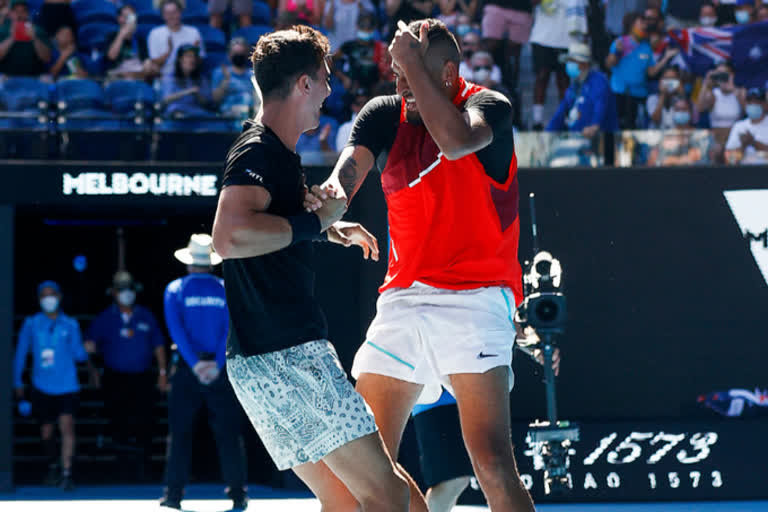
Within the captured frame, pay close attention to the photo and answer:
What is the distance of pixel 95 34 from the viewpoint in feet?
34.4

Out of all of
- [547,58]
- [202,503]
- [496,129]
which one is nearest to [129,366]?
[202,503]

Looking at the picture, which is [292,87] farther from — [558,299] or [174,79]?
[174,79]

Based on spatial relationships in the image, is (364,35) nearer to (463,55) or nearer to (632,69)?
(463,55)

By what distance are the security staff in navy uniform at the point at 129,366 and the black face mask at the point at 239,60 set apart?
93.7 inches

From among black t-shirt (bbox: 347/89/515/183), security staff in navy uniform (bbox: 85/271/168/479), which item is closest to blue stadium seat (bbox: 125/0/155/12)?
security staff in navy uniform (bbox: 85/271/168/479)

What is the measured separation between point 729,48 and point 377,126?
248 inches

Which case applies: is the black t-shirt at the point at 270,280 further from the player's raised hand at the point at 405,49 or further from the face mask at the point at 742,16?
the face mask at the point at 742,16

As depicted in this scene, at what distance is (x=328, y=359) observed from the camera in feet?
11.4

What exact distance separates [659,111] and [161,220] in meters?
5.18

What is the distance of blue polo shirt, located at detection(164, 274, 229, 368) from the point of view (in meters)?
8.27

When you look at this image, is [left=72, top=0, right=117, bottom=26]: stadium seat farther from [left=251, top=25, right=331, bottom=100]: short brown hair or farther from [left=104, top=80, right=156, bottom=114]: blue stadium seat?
[left=251, top=25, right=331, bottom=100]: short brown hair

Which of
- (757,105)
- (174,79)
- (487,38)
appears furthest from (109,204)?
(757,105)

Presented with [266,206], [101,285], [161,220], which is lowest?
[101,285]

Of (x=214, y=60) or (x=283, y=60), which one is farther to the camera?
(x=214, y=60)
